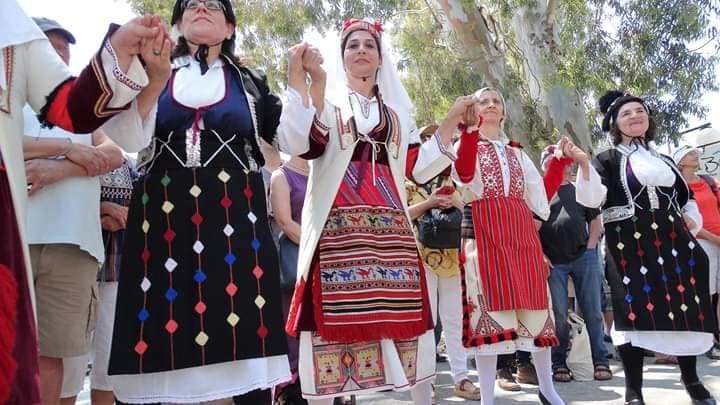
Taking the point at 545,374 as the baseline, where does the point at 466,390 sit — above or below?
below

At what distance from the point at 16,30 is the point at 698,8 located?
13064mm

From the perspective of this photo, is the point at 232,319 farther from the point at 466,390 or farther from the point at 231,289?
the point at 466,390

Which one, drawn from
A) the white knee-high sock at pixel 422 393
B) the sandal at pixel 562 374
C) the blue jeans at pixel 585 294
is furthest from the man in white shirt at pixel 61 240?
the blue jeans at pixel 585 294

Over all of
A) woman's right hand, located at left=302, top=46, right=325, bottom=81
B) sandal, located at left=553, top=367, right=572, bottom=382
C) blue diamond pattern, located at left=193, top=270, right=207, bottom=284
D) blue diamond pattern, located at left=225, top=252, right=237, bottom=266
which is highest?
woman's right hand, located at left=302, top=46, right=325, bottom=81

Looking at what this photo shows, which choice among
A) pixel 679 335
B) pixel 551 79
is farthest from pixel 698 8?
pixel 679 335

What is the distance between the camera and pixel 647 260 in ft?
13.7

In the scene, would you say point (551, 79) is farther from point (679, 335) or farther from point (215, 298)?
point (215, 298)

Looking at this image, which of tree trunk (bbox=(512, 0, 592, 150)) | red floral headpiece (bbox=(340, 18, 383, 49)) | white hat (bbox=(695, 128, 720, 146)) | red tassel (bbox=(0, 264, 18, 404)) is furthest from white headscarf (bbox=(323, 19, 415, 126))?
tree trunk (bbox=(512, 0, 592, 150))

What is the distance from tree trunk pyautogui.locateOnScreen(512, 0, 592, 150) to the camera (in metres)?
11.4

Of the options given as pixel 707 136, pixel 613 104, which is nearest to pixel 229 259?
pixel 613 104

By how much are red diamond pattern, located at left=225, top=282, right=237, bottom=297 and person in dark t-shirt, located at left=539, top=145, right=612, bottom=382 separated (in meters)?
3.77

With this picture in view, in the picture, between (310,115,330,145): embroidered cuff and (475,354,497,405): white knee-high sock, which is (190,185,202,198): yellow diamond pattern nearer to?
(310,115,330,145): embroidered cuff

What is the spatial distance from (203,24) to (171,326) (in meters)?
1.15

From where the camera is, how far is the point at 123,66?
1.81 meters
